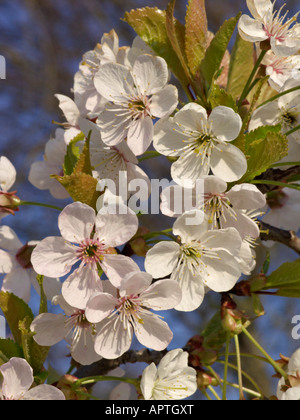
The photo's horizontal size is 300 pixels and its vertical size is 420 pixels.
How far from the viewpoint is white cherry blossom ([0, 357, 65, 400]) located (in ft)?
2.94

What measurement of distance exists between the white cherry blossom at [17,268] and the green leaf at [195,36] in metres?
0.54

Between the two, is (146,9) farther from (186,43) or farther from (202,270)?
(202,270)

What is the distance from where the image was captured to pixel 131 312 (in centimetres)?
96

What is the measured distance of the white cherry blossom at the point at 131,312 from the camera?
0.88 m

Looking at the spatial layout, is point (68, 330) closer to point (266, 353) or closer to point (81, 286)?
point (81, 286)

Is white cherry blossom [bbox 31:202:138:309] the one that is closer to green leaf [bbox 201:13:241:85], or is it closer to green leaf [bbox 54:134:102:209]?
green leaf [bbox 54:134:102:209]

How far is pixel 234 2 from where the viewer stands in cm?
381

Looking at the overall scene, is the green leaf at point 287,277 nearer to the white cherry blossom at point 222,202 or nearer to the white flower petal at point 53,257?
the white cherry blossom at point 222,202

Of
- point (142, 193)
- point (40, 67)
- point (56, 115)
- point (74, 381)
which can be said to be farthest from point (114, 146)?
point (40, 67)

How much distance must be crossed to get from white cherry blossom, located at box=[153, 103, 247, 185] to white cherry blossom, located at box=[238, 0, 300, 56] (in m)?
0.22

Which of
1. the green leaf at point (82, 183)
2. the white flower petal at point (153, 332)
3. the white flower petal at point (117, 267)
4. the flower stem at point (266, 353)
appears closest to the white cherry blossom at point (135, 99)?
the green leaf at point (82, 183)

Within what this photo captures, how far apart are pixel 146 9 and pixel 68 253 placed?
0.55 meters

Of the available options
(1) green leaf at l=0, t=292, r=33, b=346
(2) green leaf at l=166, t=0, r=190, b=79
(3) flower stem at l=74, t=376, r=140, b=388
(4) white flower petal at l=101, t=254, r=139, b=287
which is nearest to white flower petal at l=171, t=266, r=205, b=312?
(4) white flower petal at l=101, t=254, r=139, b=287

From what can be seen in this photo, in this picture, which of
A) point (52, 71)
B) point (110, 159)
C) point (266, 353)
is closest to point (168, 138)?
point (110, 159)
